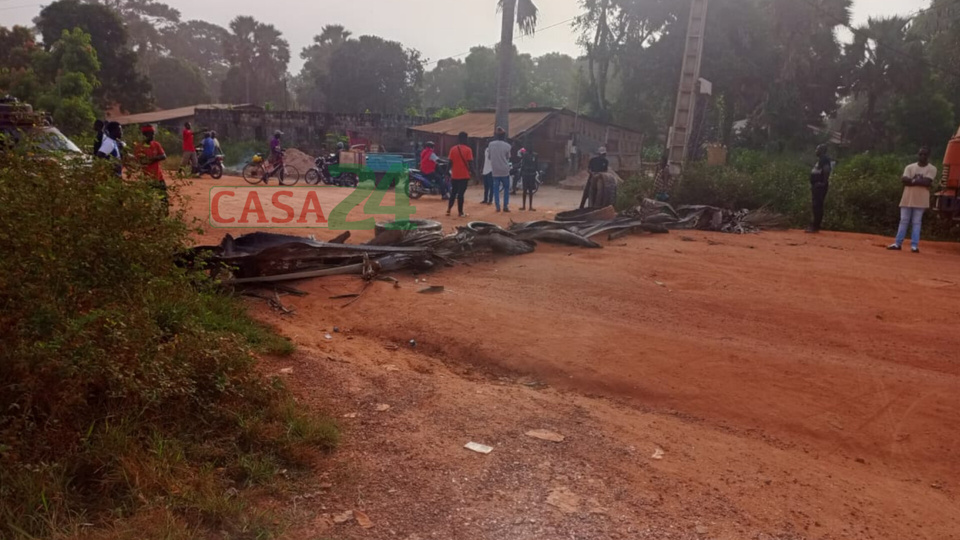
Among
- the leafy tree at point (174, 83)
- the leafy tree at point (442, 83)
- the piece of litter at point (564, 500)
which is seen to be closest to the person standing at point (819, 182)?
the piece of litter at point (564, 500)

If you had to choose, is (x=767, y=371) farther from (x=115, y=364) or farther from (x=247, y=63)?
(x=247, y=63)

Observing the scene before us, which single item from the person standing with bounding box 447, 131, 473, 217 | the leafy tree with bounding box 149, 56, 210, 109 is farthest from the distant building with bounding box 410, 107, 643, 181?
the leafy tree with bounding box 149, 56, 210, 109

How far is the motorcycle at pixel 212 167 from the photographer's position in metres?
18.3

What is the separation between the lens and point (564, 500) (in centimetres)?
309

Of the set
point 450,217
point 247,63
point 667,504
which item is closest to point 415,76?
point 247,63

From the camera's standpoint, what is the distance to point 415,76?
42219 mm

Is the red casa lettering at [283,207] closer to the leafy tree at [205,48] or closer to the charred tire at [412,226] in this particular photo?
the charred tire at [412,226]

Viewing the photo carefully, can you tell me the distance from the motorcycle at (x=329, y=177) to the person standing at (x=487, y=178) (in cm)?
596

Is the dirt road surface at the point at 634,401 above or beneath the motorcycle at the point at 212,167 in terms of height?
beneath

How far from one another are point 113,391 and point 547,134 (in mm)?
21688

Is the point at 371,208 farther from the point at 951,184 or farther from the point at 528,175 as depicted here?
the point at 951,184

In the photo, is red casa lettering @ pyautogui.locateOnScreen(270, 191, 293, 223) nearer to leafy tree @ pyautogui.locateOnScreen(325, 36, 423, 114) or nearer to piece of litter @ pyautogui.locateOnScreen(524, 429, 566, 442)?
piece of litter @ pyautogui.locateOnScreen(524, 429, 566, 442)

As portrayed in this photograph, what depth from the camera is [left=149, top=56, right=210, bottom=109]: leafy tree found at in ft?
153

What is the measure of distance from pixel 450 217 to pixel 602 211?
9.62 ft
